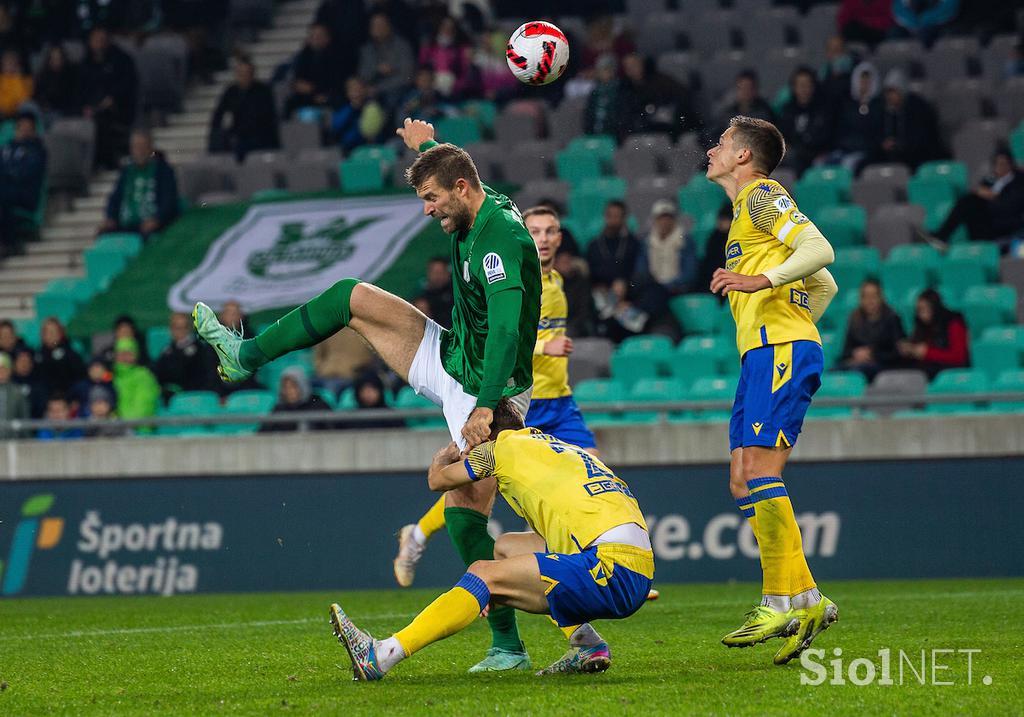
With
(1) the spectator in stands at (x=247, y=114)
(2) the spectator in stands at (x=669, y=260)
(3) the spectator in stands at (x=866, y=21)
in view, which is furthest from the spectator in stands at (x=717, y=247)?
(1) the spectator in stands at (x=247, y=114)

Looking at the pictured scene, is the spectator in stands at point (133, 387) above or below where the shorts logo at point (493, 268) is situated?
below

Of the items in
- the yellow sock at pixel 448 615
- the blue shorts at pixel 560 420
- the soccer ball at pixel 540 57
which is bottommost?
the blue shorts at pixel 560 420

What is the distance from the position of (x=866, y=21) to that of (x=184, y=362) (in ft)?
26.5

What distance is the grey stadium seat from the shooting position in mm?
14891

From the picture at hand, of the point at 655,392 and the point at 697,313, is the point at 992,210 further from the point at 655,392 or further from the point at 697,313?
the point at 655,392

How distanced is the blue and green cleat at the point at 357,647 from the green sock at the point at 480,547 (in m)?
0.86

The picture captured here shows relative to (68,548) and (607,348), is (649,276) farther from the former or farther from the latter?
(68,548)

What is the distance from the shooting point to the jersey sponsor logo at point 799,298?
22.9ft

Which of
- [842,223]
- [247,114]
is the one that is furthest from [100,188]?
[842,223]

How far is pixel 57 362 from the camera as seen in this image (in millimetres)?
15195

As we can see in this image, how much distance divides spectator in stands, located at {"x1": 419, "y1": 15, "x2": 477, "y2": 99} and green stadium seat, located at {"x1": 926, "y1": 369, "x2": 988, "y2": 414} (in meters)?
7.25

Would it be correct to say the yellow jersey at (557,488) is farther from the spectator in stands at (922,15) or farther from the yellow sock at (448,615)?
the spectator in stands at (922,15)

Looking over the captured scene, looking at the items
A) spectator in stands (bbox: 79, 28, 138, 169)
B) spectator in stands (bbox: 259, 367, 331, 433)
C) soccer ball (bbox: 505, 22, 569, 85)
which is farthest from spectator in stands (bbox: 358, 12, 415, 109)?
soccer ball (bbox: 505, 22, 569, 85)

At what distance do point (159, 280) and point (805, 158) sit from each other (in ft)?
22.2
